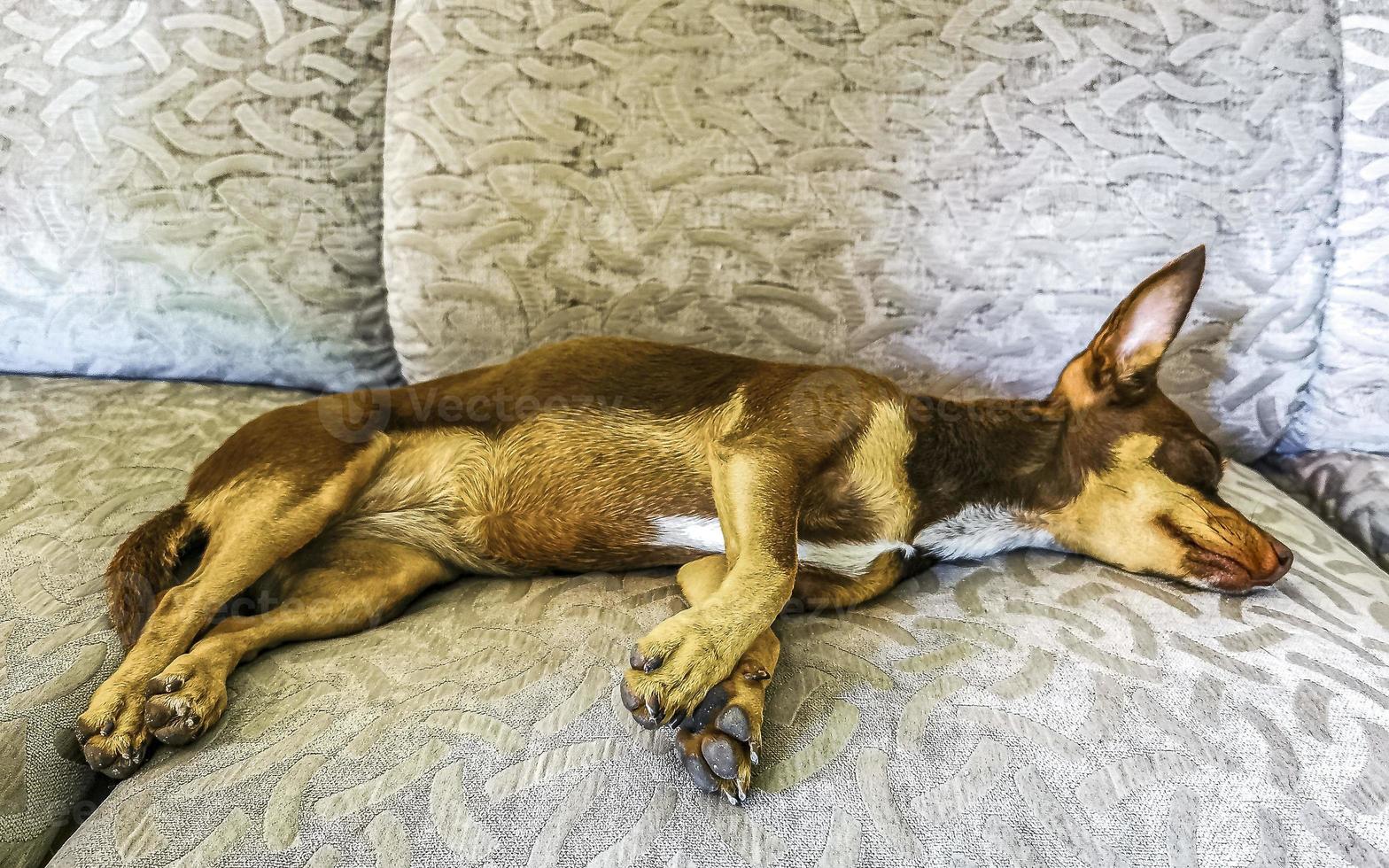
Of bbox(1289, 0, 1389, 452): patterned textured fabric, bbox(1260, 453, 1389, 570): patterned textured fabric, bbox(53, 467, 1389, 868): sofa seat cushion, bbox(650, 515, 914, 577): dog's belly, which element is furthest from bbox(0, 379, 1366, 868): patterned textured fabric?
bbox(1289, 0, 1389, 452): patterned textured fabric

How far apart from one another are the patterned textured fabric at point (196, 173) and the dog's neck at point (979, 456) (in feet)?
4.31

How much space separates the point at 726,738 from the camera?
0.96m

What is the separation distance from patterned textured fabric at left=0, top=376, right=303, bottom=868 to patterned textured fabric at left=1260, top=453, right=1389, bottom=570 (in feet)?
7.64

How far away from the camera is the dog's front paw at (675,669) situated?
99 centimetres

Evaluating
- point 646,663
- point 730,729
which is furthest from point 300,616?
point 730,729

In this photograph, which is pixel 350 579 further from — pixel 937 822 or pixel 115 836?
pixel 937 822

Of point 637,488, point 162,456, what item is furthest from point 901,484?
point 162,456

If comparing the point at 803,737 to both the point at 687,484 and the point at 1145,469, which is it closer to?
the point at 687,484

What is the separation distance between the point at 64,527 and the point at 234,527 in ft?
1.09

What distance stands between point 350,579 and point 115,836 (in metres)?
0.55

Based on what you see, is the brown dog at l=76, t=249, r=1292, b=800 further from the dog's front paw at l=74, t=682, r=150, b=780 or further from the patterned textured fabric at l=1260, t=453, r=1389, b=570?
the patterned textured fabric at l=1260, t=453, r=1389, b=570

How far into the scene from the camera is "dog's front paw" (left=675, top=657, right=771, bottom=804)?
0.94 m

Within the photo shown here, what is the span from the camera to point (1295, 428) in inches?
72.4

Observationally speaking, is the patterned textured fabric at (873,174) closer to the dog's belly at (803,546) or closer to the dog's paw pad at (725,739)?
the dog's belly at (803,546)
